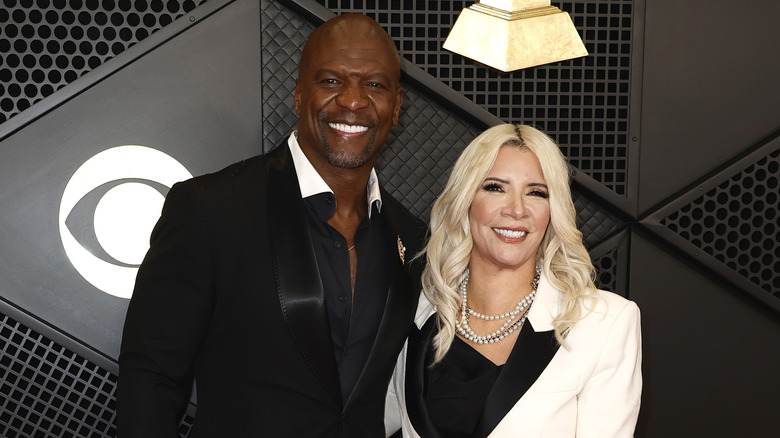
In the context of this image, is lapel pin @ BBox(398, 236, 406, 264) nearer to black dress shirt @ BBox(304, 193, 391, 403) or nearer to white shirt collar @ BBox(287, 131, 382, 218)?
black dress shirt @ BBox(304, 193, 391, 403)

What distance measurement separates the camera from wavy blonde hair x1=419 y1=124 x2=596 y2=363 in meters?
2.25

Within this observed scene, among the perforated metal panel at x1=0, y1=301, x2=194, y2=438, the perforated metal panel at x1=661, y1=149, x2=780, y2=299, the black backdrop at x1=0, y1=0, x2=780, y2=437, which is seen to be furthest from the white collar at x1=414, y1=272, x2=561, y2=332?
the perforated metal panel at x1=0, y1=301, x2=194, y2=438

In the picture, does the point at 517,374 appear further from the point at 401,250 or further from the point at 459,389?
the point at 401,250

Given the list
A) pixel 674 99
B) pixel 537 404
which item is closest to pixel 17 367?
pixel 537 404

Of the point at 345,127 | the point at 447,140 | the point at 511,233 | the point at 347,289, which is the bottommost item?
the point at 347,289

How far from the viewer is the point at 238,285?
201cm

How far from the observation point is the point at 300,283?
6.64 feet

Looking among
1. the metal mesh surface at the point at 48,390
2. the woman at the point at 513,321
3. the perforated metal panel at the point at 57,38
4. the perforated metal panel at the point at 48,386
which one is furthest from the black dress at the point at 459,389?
the perforated metal panel at the point at 57,38

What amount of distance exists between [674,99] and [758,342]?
0.96 meters

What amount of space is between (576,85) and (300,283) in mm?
1393

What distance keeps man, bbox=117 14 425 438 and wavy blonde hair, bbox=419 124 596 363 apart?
0.51ft

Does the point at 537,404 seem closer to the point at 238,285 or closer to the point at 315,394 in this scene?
the point at 315,394

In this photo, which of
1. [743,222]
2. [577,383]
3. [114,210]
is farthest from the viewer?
[743,222]

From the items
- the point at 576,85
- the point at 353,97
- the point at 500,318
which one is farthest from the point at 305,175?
the point at 576,85
